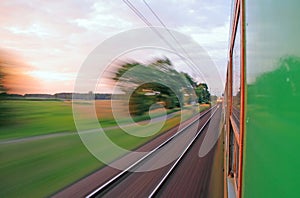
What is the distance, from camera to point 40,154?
28.8ft

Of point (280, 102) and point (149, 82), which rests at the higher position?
point (149, 82)

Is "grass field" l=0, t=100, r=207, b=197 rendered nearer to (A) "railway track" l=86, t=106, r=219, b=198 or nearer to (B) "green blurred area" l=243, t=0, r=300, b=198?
(A) "railway track" l=86, t=106, r=219, b=198

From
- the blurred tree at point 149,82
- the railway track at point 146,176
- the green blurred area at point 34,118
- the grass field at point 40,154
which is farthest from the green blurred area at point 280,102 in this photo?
the blurred tree at point 149,82

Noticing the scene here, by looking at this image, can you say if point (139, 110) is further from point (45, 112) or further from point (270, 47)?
point (270, 47)

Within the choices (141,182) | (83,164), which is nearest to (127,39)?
(83,164)

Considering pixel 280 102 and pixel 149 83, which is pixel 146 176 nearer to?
pixel 280 102

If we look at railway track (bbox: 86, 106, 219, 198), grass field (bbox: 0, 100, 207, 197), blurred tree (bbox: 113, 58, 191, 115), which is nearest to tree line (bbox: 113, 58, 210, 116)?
blurred tree (bbox: 113, 58, 191, 115)

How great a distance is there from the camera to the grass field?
19.1ft

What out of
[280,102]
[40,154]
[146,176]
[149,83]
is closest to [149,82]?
[149,83]

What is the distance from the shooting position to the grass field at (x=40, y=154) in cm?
582

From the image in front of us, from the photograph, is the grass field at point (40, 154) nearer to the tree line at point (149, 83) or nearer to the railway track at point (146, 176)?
the railway track at point (146, 176)

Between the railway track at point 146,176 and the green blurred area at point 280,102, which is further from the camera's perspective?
the railway track at point 146,176

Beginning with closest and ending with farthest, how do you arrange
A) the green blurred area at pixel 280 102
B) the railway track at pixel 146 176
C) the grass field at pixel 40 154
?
the green blurred area at pixel 280 102, the railway track at pixel 146 176, the grass field at pixel 40 154

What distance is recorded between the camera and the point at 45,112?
57.5 feet
